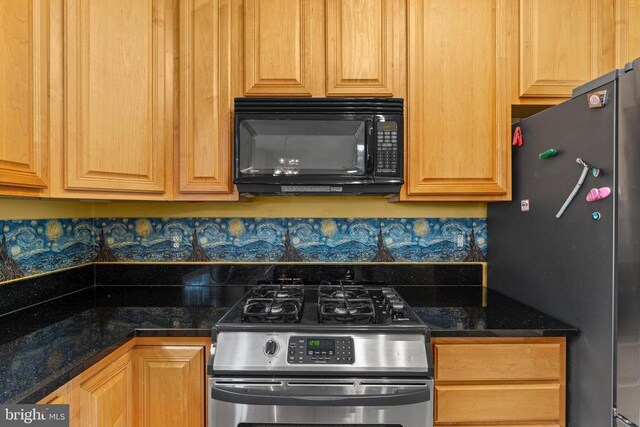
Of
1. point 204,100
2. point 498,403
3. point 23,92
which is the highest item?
point 204,100

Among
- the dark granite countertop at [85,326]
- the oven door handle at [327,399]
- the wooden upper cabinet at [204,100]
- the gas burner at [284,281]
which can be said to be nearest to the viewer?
the dark granite countertop at [85,326]

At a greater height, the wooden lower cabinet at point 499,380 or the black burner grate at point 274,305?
the black burner grate at point 274,305

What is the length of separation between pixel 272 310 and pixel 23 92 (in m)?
1.03

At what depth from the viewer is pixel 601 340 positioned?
113 centimetres

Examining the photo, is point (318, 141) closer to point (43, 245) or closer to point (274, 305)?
point (274, 305)

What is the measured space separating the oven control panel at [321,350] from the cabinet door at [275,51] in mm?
977

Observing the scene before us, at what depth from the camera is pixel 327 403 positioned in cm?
117

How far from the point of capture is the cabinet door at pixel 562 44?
5.01ft

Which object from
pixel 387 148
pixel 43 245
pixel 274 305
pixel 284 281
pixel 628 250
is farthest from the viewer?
pixel 284 281

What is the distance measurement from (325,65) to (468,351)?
4.02 ft

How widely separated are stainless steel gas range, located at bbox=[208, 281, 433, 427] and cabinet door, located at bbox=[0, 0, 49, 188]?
2.52 feet

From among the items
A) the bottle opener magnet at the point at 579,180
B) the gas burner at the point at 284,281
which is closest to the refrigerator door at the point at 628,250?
the bottle opener magnet at the point at 579,180

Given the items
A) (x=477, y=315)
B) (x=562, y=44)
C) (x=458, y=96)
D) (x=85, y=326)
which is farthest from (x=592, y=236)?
(x=85, y=326)

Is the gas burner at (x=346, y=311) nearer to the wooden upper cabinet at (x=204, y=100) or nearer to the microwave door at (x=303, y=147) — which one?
the microwave door at (x=303, y=147)
